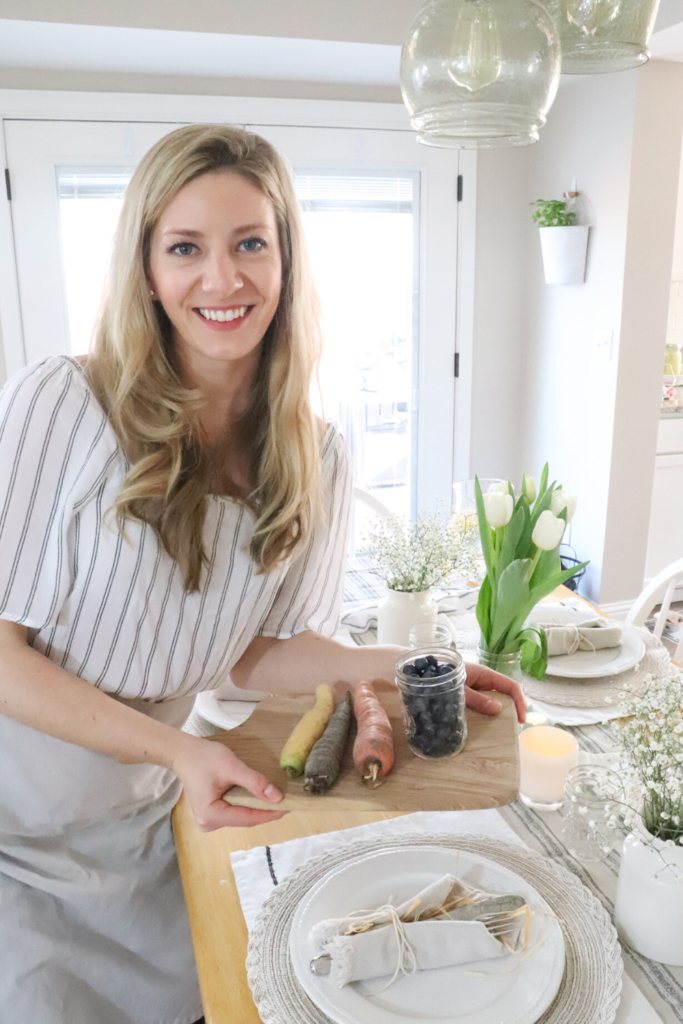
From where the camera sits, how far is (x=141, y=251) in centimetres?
111

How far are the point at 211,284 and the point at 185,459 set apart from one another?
25 cm

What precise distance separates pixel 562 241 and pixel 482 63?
8.96 feet

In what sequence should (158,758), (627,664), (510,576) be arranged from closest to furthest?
(158,758) < (510,576) < (627,664)

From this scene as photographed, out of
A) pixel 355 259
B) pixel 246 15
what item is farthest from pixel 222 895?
pixel 355 259

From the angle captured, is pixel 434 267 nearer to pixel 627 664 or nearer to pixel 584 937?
pixel 627 664

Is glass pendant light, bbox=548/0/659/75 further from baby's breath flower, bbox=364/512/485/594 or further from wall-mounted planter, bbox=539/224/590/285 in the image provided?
wall-mounted planter, bbox=539/224/590/285

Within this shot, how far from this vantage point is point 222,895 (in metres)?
1.00

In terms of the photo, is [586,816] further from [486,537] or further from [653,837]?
[486,537]

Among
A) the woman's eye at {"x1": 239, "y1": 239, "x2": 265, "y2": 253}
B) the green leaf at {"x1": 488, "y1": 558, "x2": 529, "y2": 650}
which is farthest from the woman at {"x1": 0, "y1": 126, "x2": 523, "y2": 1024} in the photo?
the green leaf at {"x1": 488, "y1": 558, "x2": 529, "y2": 650}

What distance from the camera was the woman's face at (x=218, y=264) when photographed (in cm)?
107

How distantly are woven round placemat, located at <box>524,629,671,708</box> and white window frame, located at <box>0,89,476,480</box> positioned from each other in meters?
2.60

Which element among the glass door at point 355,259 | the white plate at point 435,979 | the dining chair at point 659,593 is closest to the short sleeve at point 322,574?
the white plate at point 435,979

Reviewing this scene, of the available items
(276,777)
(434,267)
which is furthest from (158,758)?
(434,267)

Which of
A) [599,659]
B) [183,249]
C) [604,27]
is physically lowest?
[599,659]
